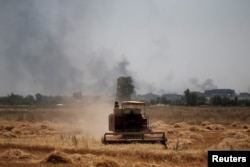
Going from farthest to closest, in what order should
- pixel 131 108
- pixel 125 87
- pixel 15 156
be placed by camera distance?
pixel 125 87, pixel 131 108, pixel 15 156

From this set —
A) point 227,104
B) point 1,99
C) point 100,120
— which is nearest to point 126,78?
point 100,120

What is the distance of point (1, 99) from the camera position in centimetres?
19288

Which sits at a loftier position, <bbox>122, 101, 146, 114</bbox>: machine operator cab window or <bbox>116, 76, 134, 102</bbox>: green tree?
<bbox>116, 76, 134, 102</bbox>: green tree

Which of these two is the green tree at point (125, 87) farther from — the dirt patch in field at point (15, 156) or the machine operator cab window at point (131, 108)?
the dirt patch in field at point (15, 156)

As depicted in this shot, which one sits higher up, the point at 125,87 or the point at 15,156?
the point at 125,87

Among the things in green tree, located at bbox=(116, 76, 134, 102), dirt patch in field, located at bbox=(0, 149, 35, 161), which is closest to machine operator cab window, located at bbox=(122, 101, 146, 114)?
dirt patch in field, located at bbox=(0, 149, 35, 161)

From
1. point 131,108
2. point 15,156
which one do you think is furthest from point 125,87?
point 15,156

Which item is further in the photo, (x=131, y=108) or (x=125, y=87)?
(x=125, y=87)

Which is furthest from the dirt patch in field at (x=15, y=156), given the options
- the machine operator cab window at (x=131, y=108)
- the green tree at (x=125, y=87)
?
the green tree at (x=125, y=87)

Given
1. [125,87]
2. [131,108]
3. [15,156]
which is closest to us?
[15,156]

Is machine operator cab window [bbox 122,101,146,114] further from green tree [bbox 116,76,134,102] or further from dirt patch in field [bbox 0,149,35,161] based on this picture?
green tree [bbox 116,76,134,102]

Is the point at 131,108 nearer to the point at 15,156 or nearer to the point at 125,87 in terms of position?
the point at 15,156

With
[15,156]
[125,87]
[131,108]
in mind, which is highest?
[125,87]

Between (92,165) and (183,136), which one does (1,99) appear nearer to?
(183,136)
